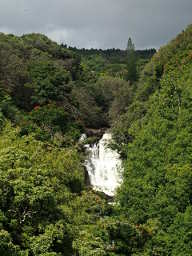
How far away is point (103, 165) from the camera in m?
46.0

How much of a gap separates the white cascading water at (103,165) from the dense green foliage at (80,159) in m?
2.16

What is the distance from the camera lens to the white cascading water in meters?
44.3

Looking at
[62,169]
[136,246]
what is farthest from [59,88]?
[136,246]

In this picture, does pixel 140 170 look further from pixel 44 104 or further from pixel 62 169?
pixel 44 104

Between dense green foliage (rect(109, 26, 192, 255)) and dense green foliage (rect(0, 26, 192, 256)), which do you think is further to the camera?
dense green foliage (rect(109, 26, 192, 255))

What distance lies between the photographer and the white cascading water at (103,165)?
145 feet

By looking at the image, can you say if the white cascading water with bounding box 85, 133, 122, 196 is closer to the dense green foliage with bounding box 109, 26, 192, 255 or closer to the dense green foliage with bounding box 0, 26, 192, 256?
the dense green foliage with bounding box 0, 26, 192, 256

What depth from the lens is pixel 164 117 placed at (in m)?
33.9

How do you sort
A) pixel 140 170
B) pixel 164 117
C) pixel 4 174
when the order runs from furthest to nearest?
pixel 164 117
pixel 140 170
pixel 4 174

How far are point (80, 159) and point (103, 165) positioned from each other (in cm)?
848

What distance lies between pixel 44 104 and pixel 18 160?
3169 centimetres

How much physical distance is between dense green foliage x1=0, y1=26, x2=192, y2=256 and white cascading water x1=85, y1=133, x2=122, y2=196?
2.16 meters

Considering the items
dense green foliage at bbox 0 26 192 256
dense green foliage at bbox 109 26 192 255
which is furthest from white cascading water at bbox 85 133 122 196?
dense green foliage at bbox 109 26 192 255

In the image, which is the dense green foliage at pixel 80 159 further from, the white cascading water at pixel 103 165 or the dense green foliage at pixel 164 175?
the white cascading water at pixel 103 165
